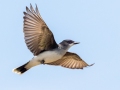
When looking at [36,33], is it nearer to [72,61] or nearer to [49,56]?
[49,56]

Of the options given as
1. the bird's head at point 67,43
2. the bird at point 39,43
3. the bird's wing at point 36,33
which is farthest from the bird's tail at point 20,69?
the bird's head at point 67,43

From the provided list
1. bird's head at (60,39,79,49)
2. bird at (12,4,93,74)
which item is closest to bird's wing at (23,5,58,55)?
bird at (12,4,93,74)

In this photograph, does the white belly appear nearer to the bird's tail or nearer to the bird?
the bird

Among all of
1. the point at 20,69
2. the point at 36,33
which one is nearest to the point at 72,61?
the point at 20,69

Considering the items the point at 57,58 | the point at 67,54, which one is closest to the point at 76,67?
the point at 67,54

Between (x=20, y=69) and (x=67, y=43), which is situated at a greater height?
(x=67, y=43)

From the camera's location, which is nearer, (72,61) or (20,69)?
(20,69)
